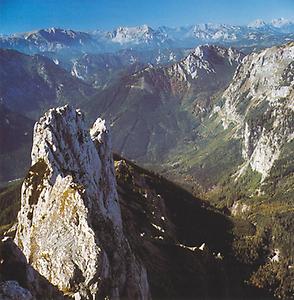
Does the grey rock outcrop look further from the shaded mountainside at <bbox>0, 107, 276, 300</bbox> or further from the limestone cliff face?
the limestone cliff face

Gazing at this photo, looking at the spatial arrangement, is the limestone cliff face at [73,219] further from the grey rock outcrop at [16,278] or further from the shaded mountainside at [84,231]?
the grey rock outcrop at [16,278]

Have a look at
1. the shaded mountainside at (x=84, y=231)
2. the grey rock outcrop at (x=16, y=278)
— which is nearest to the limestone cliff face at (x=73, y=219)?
the shaded mountainside at (x=84, y=231)

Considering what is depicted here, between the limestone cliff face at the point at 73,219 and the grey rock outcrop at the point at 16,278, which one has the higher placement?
the limestone cliff face at the point at 73,219

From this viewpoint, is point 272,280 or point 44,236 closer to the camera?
point 44,236

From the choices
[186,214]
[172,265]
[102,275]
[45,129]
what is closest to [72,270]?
[102,275]

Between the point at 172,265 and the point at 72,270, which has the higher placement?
the point at 172,265

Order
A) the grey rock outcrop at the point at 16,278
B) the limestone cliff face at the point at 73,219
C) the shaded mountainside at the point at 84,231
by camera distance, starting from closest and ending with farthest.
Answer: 1. the grey rock outcrop at the point at 16,278
2. the limestone cliff face at the point at 73,219
3. the shaded mountainside at the point at 84,231

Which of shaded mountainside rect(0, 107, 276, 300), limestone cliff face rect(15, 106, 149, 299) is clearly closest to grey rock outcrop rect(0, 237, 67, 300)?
shaded mountainside rect(0, 107, 276, 300)

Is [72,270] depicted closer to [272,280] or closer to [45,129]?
[45,129]

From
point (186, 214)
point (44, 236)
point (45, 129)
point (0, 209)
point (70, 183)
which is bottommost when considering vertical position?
point (44, 236)
